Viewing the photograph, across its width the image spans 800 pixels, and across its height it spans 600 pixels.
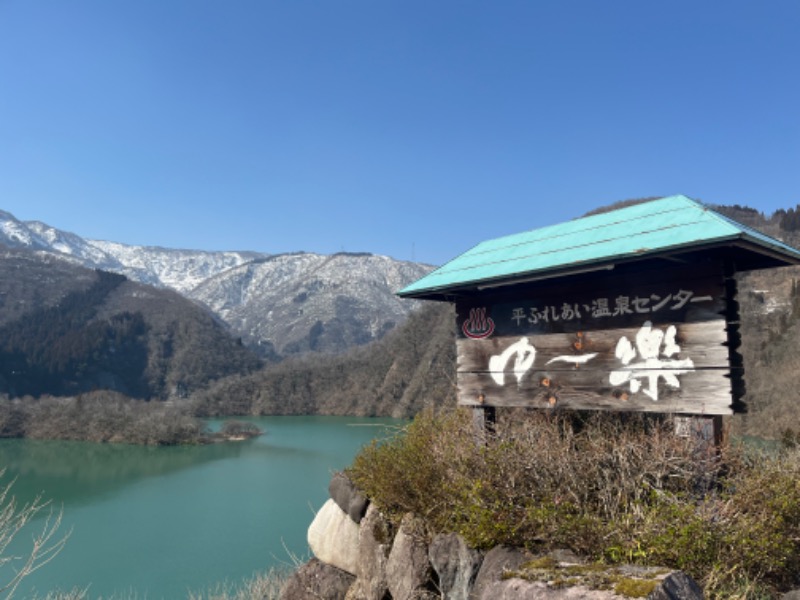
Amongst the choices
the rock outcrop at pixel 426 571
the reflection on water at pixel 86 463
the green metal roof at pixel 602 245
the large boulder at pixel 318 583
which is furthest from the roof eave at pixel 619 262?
the reflection on water at pixel 86 463

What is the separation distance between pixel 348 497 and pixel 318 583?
0.89 m

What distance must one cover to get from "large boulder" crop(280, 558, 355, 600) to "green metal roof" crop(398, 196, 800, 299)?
2.94m

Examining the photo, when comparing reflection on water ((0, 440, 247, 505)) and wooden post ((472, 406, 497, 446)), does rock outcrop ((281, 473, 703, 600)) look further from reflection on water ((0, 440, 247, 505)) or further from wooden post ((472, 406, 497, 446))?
reflection on water ((0, 440, 247, 505))

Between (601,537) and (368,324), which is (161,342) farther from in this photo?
(601,537)

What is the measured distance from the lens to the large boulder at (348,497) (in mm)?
5453

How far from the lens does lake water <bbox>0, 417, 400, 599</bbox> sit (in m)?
15.6

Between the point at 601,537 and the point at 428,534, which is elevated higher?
the point at 601,537

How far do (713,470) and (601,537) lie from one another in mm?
999

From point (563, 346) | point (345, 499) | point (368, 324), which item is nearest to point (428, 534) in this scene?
point (345, 499)

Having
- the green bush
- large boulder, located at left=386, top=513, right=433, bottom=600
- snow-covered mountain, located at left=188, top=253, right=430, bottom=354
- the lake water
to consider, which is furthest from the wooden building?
snow-covered mountain, located at left=188, top=253, right=430, bottom=354

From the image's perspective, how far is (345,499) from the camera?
571 centimetres

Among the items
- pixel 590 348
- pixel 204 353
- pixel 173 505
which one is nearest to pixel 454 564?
pixel 590 348

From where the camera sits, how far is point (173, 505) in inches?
942

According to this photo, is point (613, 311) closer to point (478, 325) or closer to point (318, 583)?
point (478, 325)
